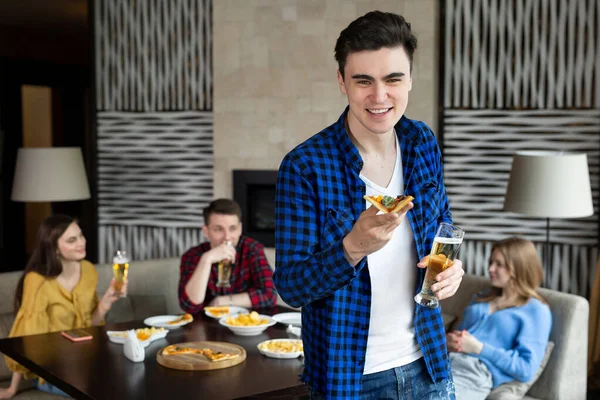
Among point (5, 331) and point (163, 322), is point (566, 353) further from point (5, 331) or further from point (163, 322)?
point (5, 331)

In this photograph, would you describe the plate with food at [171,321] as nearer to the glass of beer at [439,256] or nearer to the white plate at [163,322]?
the white plate at [163,322]

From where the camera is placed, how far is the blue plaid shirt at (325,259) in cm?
134

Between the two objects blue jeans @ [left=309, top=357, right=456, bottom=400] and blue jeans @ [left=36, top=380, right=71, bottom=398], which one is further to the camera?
blue jeans @ [left=36, top=380, right=71, bottom=398]

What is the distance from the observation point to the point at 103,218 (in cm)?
614

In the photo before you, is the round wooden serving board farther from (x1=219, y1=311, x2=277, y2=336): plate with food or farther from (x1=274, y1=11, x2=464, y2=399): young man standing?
(x1=274, y1=11, x2=464, y2=399): young man standing

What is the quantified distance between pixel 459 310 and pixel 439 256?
2.31m

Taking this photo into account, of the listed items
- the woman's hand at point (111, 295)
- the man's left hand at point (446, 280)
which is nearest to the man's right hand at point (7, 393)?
the woman's hand at point (111, 295)

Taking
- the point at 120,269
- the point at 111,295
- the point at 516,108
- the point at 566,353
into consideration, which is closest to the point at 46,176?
the point at 111,295

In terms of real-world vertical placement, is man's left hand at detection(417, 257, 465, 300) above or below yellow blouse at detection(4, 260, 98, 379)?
above

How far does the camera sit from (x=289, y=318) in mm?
3078

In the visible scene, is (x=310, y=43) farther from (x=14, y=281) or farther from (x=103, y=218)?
(x=14, y=281)

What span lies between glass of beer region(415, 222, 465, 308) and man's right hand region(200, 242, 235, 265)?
1776 mm

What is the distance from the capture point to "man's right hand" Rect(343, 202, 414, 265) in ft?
3.95

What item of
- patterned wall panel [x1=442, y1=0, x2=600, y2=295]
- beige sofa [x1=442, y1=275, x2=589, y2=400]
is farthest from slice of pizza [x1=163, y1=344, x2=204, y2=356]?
patterned wall panel [x1=442, y1=0, x2=600, y2=295]
